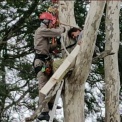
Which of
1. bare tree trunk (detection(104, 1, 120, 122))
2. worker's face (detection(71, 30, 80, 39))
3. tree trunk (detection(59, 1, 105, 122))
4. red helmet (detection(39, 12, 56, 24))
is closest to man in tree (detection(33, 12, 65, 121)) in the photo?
red helmet (detection(39, 12, 56, 24))

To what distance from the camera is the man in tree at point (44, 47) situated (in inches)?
193

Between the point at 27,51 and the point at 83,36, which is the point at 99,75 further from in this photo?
the point at 83,36

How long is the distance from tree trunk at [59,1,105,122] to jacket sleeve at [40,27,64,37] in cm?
55

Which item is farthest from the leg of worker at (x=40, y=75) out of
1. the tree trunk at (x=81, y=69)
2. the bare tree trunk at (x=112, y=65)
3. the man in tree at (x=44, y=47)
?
the bare tree trunk at (x=112, y=65)

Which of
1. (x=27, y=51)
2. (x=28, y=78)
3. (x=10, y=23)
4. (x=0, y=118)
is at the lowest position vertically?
(x=0, y=118)

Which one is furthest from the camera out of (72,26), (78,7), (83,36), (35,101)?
(35,101)

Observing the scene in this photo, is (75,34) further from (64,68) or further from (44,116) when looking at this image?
(44,116)

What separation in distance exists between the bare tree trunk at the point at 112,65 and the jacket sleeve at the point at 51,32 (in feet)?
4.11

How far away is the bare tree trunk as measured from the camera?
19.6 feet

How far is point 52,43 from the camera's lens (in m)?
5.22

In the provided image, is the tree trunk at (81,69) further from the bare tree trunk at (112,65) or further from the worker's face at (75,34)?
the bare tree trunk at (112,65)

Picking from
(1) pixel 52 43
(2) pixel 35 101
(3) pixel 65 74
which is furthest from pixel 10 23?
(3) pixel 65 74

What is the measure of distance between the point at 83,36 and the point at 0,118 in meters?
6.63

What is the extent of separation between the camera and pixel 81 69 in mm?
4469
